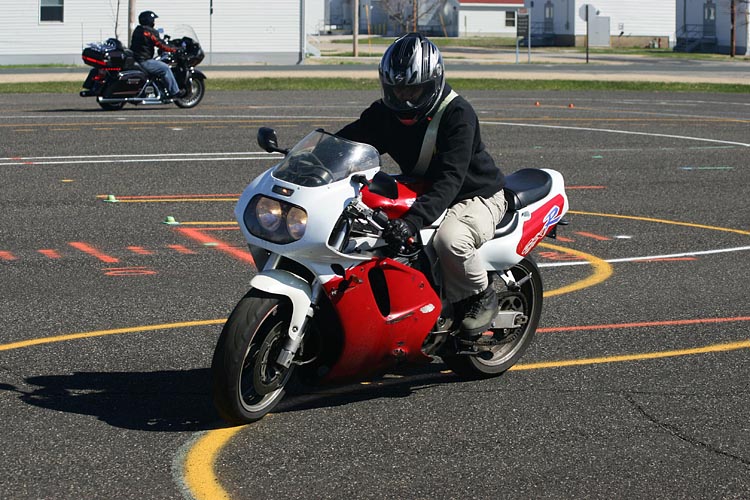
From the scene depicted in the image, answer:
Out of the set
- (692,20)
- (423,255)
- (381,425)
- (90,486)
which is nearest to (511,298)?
(423,255)

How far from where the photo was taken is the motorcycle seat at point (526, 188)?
22.4ft

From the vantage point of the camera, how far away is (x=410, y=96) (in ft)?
20.3

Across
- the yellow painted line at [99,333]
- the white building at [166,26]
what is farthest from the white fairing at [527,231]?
the white building at [166,26]

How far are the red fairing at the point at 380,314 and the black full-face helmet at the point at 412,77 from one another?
0.82 metres

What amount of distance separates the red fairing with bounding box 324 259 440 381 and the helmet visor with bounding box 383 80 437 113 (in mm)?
803

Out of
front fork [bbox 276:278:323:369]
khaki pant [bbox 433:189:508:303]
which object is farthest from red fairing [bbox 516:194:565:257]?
front fork [bbox 276:278:323:369]

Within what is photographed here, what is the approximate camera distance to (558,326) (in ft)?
26.5

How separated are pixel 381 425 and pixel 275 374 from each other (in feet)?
1.88

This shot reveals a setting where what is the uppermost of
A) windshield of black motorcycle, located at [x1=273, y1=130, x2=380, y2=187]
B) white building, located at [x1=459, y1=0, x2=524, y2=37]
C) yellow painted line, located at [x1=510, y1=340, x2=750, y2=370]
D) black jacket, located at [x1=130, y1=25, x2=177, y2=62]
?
white building, located at [x1=459, y1=0, x2=524, y2=37]

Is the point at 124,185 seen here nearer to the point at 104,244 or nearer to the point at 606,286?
the point at 104,244

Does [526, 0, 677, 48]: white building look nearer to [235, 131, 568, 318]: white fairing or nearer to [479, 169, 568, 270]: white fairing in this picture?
[479, 169, 568, 270]: white fairing

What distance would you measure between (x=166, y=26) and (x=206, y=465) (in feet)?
160

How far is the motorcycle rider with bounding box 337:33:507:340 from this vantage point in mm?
6152

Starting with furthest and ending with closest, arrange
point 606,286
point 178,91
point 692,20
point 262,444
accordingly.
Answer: point 692,20 < point 178,91 < point 606,286 < point 262,444
